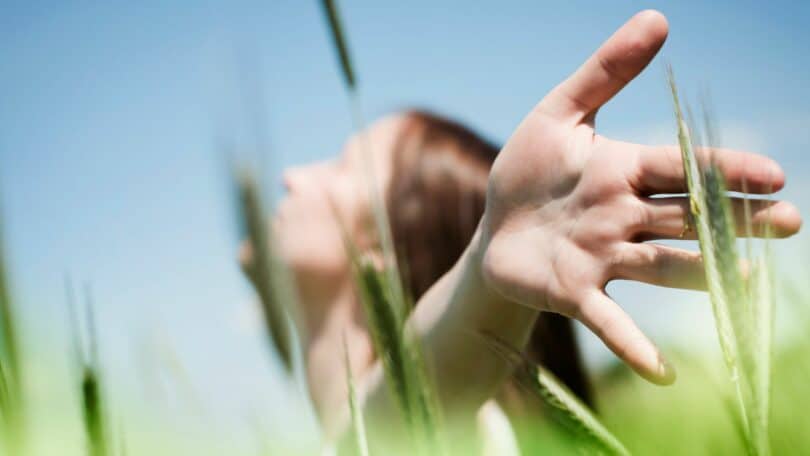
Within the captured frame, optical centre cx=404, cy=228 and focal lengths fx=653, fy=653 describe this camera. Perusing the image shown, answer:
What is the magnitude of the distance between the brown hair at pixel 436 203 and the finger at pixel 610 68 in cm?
81

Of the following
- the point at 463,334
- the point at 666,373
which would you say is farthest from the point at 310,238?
the point at 666,373

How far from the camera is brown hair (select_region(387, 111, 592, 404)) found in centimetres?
142

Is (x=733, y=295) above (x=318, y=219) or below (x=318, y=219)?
above

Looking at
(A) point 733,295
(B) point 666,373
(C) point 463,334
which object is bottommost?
(C) point 463,334

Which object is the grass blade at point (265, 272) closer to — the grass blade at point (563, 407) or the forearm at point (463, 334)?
the grass blade at point (563, 407)

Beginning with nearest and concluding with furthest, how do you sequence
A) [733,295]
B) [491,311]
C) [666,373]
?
1. [733,295]
2. [666,373]
3. [491,311]

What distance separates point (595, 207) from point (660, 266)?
8 centimetres

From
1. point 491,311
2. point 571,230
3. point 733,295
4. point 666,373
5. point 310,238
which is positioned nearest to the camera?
point 733,295

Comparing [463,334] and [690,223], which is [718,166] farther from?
[463,334]

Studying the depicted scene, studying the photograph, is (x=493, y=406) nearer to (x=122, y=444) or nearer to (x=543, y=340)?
(x=543, y=340)

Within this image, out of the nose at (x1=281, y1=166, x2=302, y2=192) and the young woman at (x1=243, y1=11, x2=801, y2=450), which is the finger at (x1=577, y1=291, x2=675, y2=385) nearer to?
the young woman at (x1=243, y1=11, x2=801, y2=450)

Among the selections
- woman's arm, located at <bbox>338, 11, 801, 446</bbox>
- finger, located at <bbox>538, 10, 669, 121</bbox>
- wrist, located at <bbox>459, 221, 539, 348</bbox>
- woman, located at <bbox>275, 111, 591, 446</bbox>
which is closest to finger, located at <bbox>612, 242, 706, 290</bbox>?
woman's arm, located at <bbox>338, 11, 801, 446</bbox>

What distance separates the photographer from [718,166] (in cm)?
35

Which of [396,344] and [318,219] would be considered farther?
[318,219]
